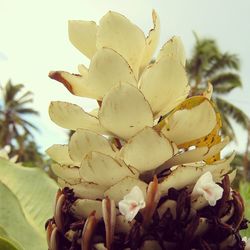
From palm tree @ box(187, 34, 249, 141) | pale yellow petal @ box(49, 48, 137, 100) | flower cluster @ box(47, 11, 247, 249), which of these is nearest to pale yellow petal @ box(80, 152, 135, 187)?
flower cluster @ box(47, 11, 247, 249)

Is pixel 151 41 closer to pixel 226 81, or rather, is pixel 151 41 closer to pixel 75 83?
pixel 75 83

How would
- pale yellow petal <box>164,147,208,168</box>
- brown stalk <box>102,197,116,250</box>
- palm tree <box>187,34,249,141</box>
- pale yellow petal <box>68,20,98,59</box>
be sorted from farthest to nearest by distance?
palm tree <box>187,34,249,141</box> → pale yellow petal <box>68,20,98,59</box> → pale yellow petal <box>164,147,208,168</box> → brown stalk <box>102,197,116,250</box>

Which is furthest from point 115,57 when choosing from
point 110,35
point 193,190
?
point 193,190

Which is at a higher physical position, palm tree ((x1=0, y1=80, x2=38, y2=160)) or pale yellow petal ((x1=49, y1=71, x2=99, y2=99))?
pale yellow petal ((x1=49, y1=71, x2=99, y2=99))

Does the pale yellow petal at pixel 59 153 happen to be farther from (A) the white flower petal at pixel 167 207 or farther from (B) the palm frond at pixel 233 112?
(B) the palm frond at pixel 233 112

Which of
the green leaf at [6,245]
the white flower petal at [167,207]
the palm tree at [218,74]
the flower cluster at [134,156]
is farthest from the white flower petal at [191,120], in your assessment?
the palm tree at [218,74]

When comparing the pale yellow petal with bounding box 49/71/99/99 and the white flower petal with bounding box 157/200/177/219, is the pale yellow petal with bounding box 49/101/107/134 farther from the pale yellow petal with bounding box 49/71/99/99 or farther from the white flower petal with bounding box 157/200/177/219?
the white flower petal with bounding box 157/200/177/219

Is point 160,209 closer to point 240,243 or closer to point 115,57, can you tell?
point 240,243
